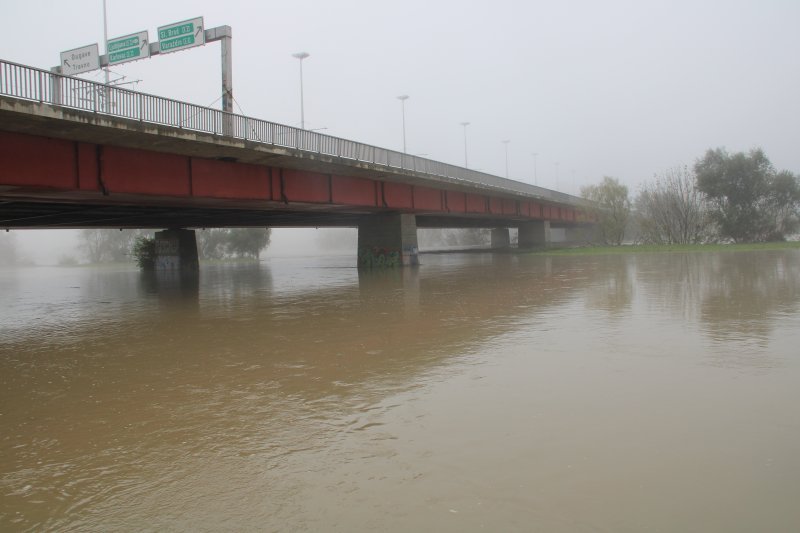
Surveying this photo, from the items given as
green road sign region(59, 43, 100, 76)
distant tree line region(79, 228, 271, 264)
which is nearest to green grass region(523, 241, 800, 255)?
green road sign region(59, 43, 100, 76)

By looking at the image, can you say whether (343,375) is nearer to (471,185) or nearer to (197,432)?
(197,432)

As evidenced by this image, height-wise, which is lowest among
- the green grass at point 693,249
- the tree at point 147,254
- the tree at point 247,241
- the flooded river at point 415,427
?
the flooded river at point 415,427

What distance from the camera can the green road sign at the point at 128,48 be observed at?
76.4ft

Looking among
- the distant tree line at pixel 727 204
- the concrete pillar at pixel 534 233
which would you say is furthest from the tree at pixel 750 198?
the concrete pillar at pixel 534 233

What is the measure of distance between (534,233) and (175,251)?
38.9 m

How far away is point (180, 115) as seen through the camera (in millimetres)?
18969

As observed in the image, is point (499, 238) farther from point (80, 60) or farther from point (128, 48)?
point (80, 60)

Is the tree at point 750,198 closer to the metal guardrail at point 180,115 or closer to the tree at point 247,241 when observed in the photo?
the metal guardrail at point 180,115

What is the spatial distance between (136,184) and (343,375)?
14.4m

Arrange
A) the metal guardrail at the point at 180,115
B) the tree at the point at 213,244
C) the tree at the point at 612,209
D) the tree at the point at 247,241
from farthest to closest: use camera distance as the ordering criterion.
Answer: the tree at the point at 213,244 → the tree at the point at 247,241 → the tree at the point at 612,209 → the metal guardrail at the point at 180,115

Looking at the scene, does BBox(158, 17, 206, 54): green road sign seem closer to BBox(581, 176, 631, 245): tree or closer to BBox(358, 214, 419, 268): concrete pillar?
BBox(358, 214, 419, 268): concrete pillar

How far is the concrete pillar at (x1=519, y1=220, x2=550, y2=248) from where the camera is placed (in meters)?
63.5

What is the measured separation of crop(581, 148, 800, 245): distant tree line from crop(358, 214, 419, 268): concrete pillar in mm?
31004

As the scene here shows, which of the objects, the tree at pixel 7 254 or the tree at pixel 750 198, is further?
the tree at pixel 7 254
